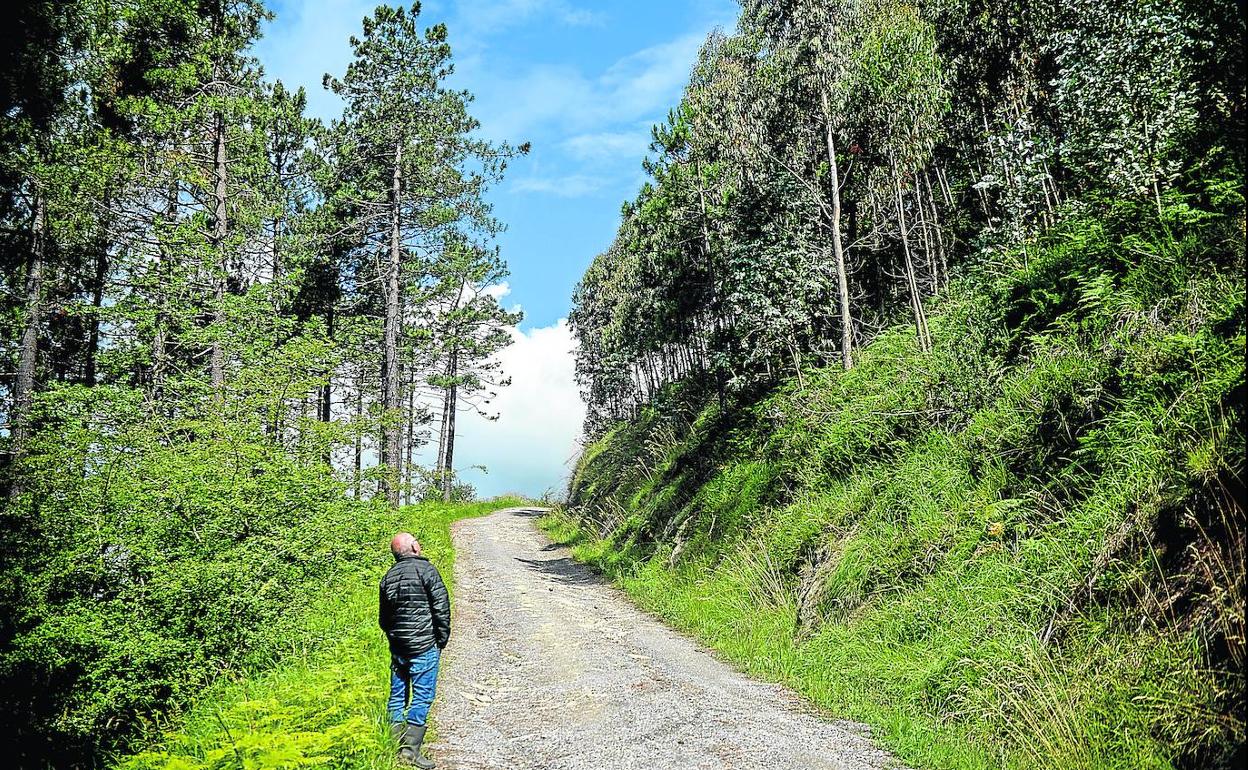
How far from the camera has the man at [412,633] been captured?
19.1ft

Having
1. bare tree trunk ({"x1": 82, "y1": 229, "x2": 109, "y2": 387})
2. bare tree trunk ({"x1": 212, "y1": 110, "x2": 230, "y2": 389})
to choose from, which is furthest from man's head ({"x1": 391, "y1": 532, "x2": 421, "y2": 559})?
bare tree trunk ({"x1": 82, "y1": 229, "x2": 109, "y2": 387})

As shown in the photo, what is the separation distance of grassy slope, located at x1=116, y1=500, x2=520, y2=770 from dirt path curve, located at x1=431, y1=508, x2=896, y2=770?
757 millimetres

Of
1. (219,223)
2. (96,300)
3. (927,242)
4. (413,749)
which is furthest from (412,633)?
(96,300)

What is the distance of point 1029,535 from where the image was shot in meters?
6.84

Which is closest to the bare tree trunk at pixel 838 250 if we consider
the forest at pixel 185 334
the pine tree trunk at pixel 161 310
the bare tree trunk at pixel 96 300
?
the forest at pixel 185 334

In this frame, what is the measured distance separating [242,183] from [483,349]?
18.0 meters

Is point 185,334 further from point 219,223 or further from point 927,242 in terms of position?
point 927,242

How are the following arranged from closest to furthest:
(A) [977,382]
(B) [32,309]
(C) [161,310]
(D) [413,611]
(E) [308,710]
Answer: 1. (E) [308,710]
2. (D) [413,611]
3. (A) [977,382]
4. (C) [161,310]
5. (B) [32,309]

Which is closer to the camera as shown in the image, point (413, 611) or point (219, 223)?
point (413, 611)

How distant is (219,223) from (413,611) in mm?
14452

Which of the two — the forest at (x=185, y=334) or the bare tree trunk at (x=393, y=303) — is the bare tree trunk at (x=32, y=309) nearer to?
the forest at (x=185, y=334)

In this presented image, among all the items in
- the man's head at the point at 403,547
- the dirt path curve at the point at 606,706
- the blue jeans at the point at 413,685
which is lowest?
the dirt path curve at the point at 606,706

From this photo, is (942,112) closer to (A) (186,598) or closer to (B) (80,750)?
(A) (186,598)

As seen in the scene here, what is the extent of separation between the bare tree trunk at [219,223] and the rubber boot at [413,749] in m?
12.7
